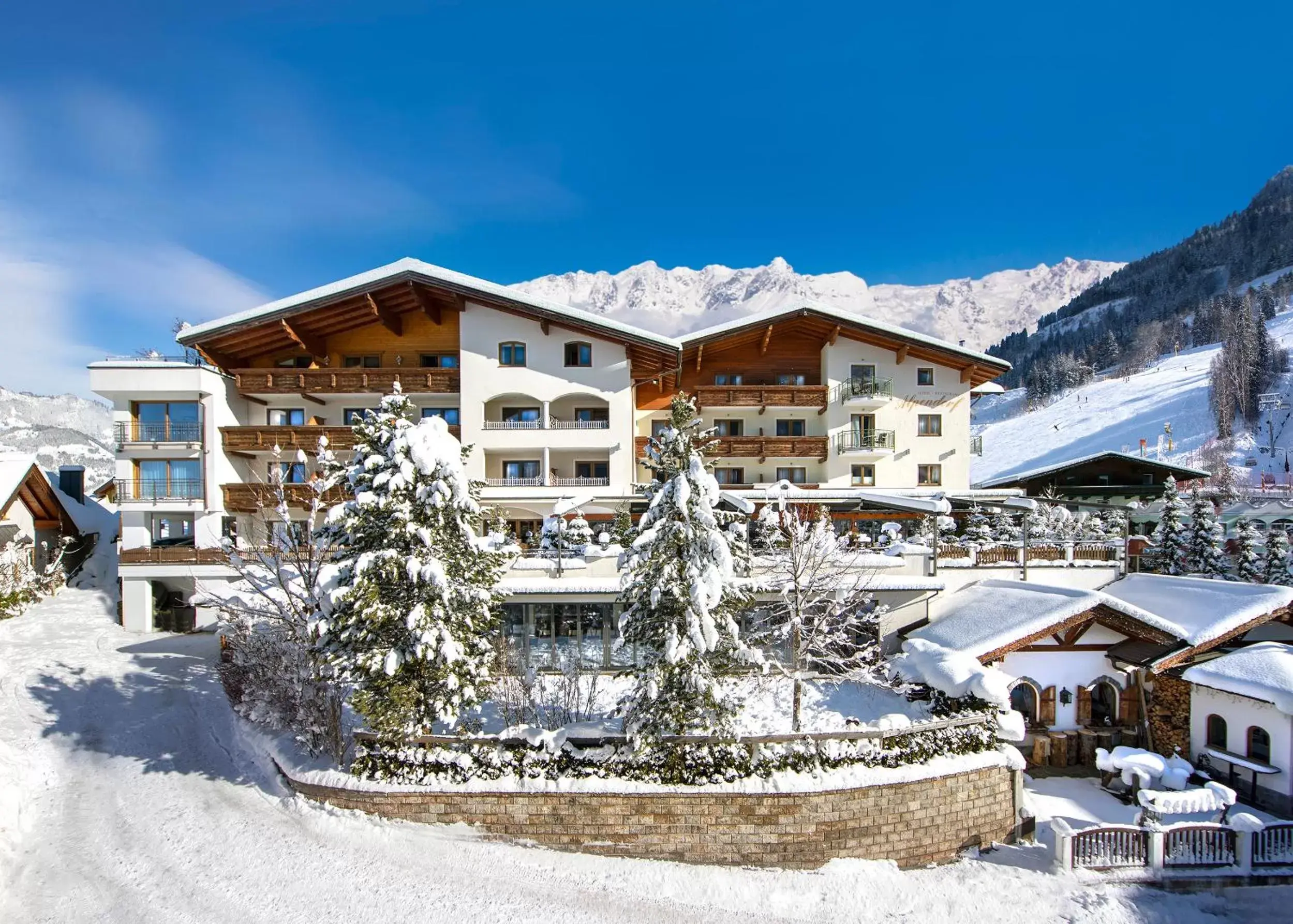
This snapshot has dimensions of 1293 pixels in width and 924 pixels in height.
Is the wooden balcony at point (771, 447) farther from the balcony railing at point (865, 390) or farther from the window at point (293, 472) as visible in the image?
the window at point (293, 472)

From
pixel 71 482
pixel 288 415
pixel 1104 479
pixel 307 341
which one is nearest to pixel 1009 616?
pixel 1104 479

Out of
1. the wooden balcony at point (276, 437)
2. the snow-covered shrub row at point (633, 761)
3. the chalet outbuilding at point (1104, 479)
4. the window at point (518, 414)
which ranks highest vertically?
the window at point (518, 414)

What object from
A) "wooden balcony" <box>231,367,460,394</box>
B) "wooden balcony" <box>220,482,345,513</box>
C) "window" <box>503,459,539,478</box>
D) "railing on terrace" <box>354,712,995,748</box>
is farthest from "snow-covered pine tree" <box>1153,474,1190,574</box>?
"wooden balcony" <box>220,482,345,513</box>

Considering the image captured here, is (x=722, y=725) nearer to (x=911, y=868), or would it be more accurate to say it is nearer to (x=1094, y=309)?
(x=911, y=868)

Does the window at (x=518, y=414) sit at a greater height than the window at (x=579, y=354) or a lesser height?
lesser

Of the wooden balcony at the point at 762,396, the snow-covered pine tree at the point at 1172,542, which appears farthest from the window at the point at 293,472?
the snow-covered pine tree at the point at 1172,542

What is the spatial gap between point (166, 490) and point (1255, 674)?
3473 centimetres

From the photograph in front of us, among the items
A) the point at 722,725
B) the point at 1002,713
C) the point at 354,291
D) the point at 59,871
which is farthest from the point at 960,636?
the point at 354,291

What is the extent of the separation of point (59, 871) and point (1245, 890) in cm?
2251

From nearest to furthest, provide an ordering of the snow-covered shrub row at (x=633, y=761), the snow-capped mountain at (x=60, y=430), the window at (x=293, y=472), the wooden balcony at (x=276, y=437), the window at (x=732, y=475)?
the snow-covered shrub row at (x=633, y=761)
the wooden balcony at (x=276, y=437)
the window at (x=293, y=472)
the window at (x=732, y=475)
the snow-capped mountain at (x=60, y=430)

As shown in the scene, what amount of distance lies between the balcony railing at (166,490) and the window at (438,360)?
9.89 metres

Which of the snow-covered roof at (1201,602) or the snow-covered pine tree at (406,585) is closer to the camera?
the snow-covered pine tree at (406,585)

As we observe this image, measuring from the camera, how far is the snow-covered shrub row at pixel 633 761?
12078 millimetres

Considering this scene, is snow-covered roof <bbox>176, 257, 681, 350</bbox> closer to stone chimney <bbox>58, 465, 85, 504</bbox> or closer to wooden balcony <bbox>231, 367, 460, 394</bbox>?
wooden balcony <bbox>231, 367, 460, 394</bbox>
